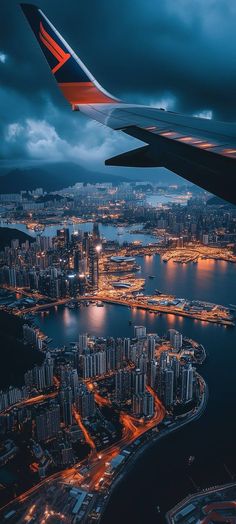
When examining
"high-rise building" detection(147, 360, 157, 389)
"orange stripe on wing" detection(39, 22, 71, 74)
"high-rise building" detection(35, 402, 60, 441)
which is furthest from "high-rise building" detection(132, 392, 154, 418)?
"orange stripe on wing" detection(39, 22, 71, 74)

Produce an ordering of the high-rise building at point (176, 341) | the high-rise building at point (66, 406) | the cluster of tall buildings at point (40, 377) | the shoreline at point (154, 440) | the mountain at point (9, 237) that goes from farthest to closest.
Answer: the mountain at point (9, 237)
the high-rise building at point (176, 341)
the cluster of tall buildings at point (40, 377)
the high-rise building at point (66, 406)
the shoreline at point (154, 440)

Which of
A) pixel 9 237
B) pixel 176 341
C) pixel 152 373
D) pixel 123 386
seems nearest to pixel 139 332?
pixel 176 341

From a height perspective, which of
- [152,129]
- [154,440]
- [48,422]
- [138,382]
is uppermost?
[152,129]

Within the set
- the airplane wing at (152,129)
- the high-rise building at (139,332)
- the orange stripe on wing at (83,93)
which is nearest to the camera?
the airplane wing at (152,129)

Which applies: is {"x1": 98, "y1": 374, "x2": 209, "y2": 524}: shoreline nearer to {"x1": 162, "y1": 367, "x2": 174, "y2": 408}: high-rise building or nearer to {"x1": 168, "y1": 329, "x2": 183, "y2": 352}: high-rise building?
{"x1": 162, "y1": 367, "x2": 174, "y2": 408}: high-rise building

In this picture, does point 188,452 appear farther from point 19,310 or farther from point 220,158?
point 19,310

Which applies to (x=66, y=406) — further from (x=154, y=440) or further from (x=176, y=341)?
(x=176, y=341)

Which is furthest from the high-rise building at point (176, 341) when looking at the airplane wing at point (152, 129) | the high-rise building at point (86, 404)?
the airplane wing at point (152, 129)

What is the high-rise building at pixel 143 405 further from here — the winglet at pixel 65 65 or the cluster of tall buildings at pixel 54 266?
the cluster of tall buildings at pixel 54 266

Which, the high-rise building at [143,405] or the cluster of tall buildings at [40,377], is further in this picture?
the cluster of tall buildings at [40,377]
